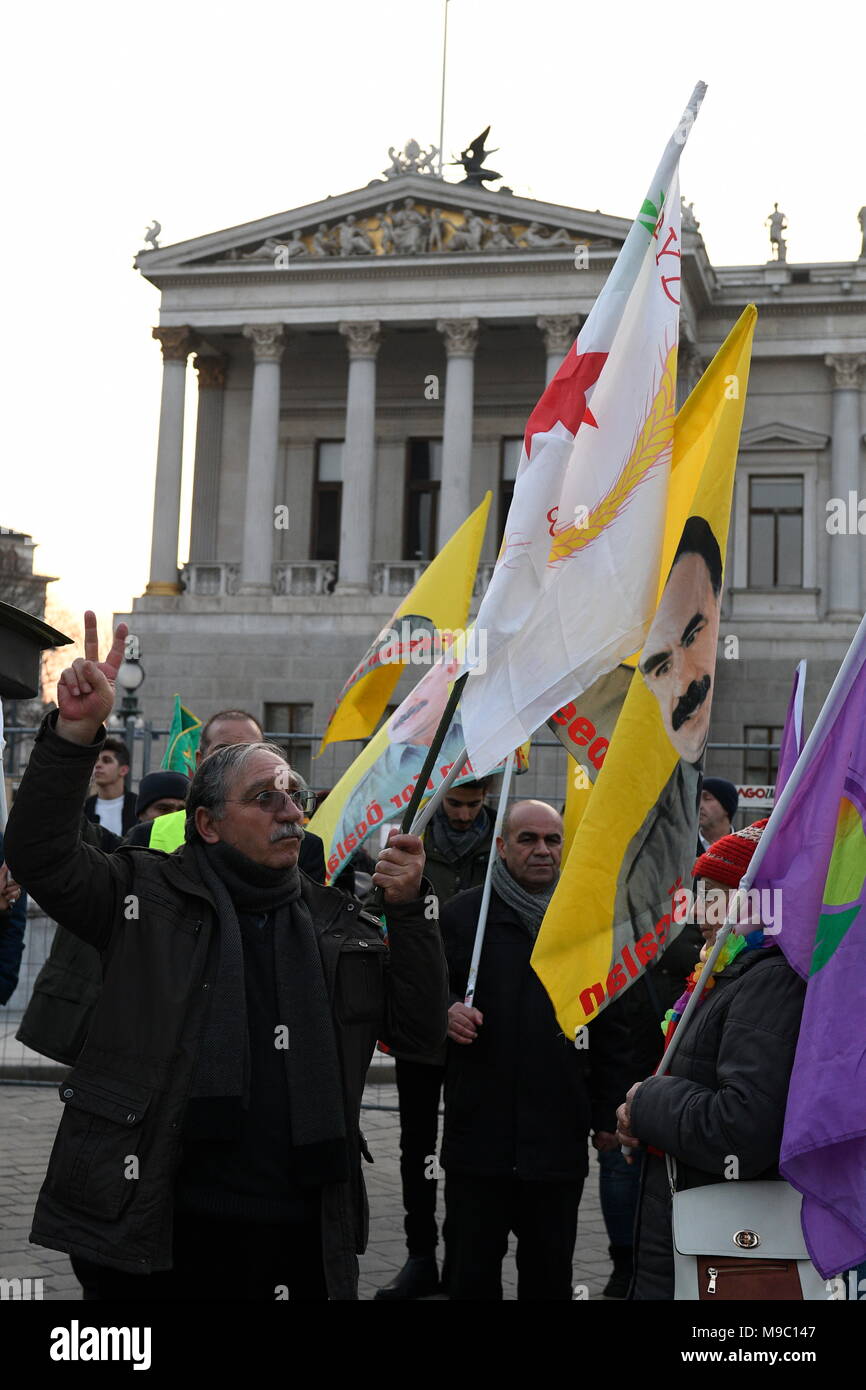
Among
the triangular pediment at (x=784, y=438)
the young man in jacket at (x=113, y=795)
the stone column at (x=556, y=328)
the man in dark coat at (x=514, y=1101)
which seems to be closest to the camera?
the man in dark coat at (x=514, y=1101)

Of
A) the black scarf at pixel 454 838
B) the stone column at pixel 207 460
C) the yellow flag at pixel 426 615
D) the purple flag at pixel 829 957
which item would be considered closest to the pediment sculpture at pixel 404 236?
the stone column at pixel 207 460

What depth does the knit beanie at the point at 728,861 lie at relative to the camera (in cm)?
377

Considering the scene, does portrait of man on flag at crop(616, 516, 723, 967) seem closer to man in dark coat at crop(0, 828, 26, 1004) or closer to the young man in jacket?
man in dark coat at crop(0, 828, 26, 1004)

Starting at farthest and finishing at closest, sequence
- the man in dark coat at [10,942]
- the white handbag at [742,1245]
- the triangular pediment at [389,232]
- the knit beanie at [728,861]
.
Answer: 1. the triangular pediment at [389,232]
2. the man in dark coat at [10,942]
3. the knit beanie at [728,861]
4. the white handbag at [742,1245]

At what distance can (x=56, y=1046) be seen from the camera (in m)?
4.48

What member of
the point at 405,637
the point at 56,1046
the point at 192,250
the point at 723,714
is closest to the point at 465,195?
the point at 192,250

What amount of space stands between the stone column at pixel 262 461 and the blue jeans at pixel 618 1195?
27245 mm

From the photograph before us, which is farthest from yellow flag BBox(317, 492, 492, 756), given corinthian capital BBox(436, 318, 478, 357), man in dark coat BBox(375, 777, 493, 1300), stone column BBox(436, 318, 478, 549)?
corinthian capital BBox(436, 318, 478, 357)

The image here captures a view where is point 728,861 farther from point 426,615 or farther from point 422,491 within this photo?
point 422,491

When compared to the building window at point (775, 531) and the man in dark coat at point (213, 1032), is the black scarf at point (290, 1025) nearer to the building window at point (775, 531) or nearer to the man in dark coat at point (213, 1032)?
the man in dark coat at point (213, 1032)

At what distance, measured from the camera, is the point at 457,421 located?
32531mm

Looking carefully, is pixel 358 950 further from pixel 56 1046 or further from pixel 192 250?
pixel 192 250

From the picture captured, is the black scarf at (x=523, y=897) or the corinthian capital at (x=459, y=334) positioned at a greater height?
the corinthian capital at (x=459, y=334)

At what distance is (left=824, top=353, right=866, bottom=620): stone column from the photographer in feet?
109
